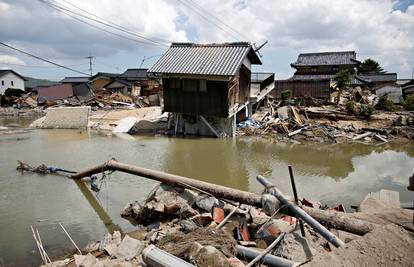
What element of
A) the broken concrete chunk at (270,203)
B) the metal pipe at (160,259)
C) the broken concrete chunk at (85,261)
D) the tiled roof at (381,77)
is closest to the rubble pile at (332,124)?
the broken concrete chunk at (270,203)

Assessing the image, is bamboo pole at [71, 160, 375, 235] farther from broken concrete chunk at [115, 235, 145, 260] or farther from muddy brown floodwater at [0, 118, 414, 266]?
Result: broken concrete chunk at [115, 235, 145, 260]

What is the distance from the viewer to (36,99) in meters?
36.3

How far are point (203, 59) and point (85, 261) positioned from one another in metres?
13.5

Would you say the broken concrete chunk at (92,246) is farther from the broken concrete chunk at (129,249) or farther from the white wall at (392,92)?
the white wall at (392,92)

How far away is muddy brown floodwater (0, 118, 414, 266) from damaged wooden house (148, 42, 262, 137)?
1358 mm

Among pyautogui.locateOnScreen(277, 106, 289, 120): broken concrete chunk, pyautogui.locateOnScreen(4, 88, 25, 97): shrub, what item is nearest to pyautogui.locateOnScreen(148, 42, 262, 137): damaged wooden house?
pyautogui.locateOnScreen(277, 106, 289, 120): broken concrete chunk

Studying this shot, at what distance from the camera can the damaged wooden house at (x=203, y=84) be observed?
16.5 meters

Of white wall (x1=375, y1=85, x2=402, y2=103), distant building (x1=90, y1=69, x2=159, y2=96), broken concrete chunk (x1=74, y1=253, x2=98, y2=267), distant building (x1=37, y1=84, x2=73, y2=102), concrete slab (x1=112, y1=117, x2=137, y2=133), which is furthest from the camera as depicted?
distant building (x1=90, y1=69, x2=159, y2=96)

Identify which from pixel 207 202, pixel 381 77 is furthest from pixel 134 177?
pixel 381 77

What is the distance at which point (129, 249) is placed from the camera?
558cm

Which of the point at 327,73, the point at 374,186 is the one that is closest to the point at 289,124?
the point at 374,186

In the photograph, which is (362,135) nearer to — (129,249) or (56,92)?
(129,249)

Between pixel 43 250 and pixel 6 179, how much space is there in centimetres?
616

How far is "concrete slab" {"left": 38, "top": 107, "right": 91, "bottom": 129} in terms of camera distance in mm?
22438
